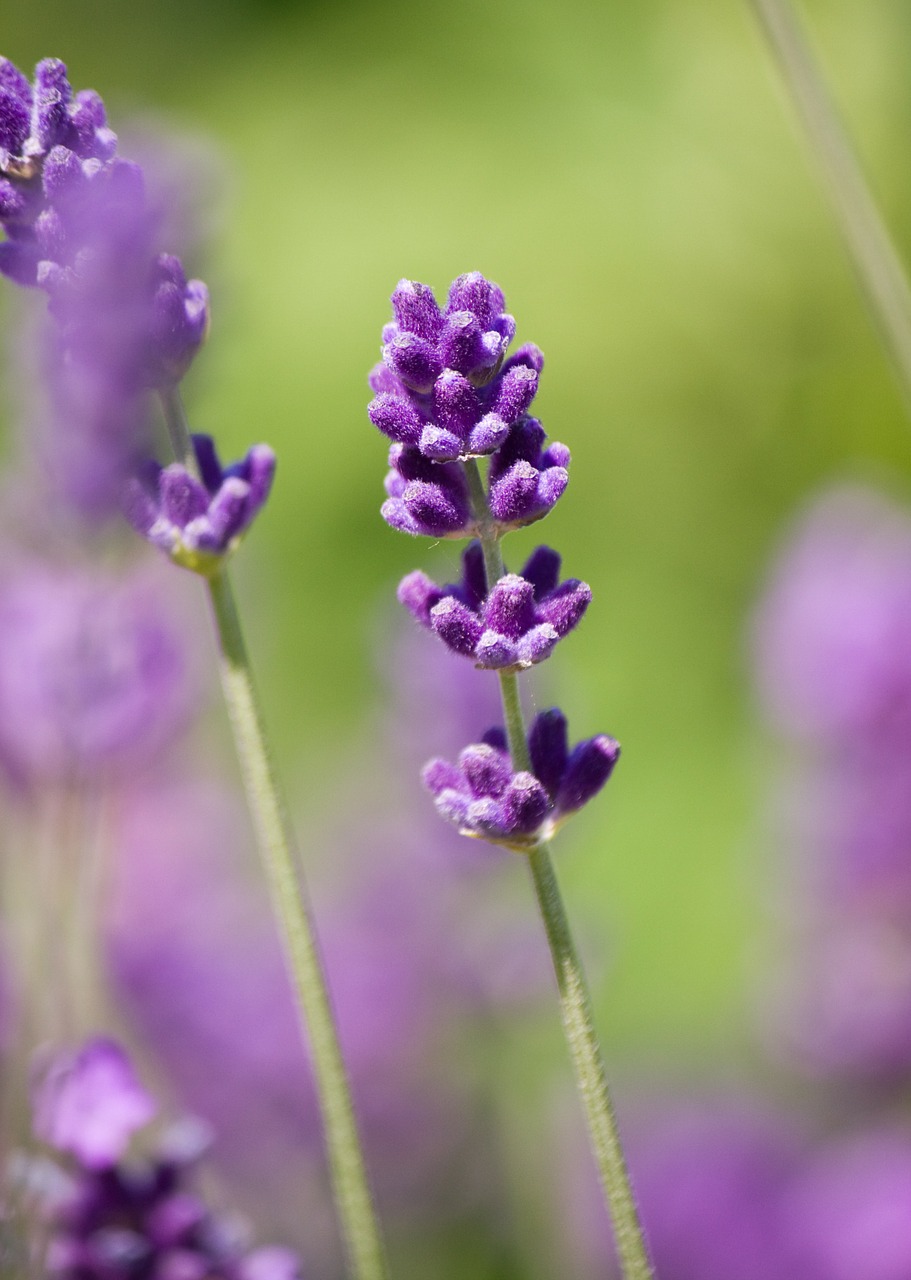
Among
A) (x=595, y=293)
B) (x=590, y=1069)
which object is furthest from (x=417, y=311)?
(x=595, y=293)

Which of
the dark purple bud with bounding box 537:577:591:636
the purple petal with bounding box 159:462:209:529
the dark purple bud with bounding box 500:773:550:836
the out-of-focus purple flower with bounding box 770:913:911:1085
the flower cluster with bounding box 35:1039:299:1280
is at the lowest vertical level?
the out-of-focus purple flower with bounding box 770:913:911:1085

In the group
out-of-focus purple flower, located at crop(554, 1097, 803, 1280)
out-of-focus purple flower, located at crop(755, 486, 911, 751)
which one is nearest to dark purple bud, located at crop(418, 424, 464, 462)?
out-of-focus purple flower, located at crop(554, 1097, 803, 1280)

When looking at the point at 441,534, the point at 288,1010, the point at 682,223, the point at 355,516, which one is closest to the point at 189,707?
the point at 288,1010

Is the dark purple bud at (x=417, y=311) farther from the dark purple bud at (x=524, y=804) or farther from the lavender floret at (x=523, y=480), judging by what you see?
the dark purple bud at (x=524, y=804)

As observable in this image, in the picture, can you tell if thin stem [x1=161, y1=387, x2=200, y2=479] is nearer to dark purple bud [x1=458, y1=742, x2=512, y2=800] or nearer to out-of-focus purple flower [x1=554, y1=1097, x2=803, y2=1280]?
dark purple bud [x1=458, y1=742, x2=512, y2=800]

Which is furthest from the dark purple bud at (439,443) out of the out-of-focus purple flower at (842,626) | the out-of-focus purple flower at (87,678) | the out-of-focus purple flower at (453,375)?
the out-of-focus purple flower at (842,626)

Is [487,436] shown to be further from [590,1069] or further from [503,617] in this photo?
[590,1069]

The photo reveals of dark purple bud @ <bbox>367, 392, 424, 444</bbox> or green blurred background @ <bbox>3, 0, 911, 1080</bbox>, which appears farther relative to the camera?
green blurred background @ <bbox>3, 0, 911, 1080</bbox>
